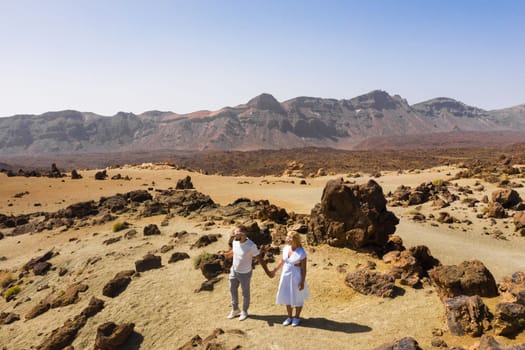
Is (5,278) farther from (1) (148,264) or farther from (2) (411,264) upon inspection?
(2) (411,264)

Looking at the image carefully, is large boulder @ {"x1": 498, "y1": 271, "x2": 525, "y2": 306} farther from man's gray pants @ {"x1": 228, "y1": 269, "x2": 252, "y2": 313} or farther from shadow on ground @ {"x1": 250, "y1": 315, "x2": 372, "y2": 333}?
man's gray pants @ {"x1": 228, "y1": 269, "x2": 252, "y2": 313}

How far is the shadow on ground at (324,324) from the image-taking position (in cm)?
812

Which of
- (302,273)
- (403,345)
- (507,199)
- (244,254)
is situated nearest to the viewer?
(403,345)

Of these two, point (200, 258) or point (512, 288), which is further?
point (200, 258)

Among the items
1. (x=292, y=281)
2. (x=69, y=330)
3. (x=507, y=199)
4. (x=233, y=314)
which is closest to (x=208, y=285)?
(x=233, y=314)

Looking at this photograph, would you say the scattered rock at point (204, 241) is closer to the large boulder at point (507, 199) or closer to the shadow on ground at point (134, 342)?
the shadow on ground at point (134, 342)

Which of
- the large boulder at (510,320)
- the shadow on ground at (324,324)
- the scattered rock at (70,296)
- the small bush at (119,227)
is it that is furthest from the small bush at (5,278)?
the large boulder at (510,320)

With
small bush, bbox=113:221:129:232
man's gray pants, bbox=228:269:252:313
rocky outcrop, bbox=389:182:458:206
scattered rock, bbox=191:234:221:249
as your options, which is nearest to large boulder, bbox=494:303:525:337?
man's gray pants, bbox=228:269:252:313

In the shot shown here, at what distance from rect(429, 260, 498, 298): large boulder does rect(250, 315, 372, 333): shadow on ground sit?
2244mm

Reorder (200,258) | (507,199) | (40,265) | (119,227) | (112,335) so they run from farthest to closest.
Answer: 1. (507,199)
2. (119,227)
3. (40,265)
4. (200,258)
5. (112,335)

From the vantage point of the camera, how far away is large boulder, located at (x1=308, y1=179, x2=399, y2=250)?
42.2 feet

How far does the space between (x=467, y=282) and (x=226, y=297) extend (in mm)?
6192

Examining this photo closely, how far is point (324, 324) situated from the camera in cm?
841

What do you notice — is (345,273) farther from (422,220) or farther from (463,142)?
(463,142)
